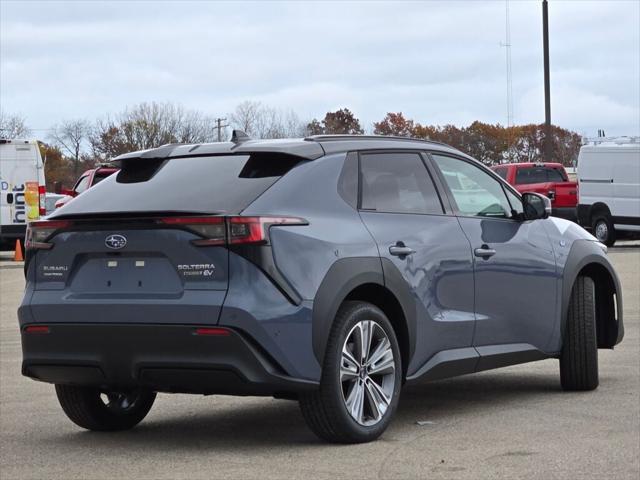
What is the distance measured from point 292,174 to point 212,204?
50cm

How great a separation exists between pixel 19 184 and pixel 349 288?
22401 mm

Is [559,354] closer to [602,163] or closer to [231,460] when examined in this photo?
[231,460]

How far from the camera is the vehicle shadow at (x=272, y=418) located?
288 inches

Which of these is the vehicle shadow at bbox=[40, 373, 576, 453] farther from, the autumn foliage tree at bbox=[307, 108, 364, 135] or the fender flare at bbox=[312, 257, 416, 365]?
the autumn foliage tree at bbox=[307, 108, 364, 135]

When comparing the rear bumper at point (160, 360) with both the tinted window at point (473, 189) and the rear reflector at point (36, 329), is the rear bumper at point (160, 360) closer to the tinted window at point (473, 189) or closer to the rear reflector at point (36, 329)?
the rear reflector at point (36, 329)

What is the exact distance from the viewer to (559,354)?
901 cm

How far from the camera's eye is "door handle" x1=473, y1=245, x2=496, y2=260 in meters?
8.11

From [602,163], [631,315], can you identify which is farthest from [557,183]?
[631,315]

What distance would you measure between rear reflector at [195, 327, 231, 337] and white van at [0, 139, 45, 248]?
22.3 meters

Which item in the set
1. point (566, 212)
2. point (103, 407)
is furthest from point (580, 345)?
point (566, 212)

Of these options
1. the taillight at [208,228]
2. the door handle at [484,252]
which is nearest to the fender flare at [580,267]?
the door handle at [484,252]

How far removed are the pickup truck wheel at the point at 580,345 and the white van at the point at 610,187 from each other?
20.6 meters

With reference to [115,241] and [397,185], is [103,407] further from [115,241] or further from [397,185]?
[397,185]

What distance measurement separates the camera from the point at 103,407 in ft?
25.6
